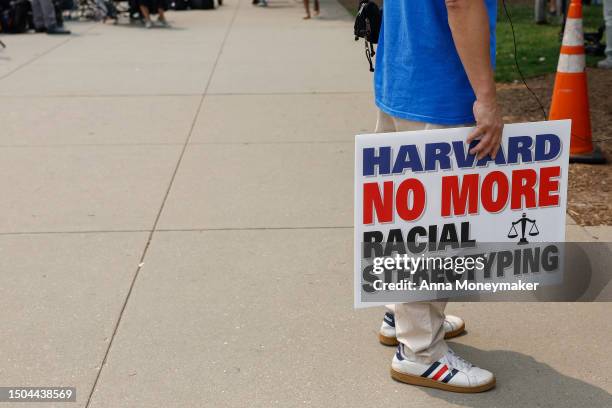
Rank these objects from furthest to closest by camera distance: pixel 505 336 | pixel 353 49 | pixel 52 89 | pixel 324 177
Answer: pixel 353 49 → pixel 52 89 → pixel 324 177 → pixel 505 336

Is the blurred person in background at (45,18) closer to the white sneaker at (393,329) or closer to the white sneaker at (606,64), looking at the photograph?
the white sneaker at (606,64)

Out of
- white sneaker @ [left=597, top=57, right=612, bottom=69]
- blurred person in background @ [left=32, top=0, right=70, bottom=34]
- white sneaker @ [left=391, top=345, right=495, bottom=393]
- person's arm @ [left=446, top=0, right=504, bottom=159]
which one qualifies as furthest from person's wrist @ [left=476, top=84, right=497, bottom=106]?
blurred person in background @ [left=32, top=0, right=70, bottom=34]

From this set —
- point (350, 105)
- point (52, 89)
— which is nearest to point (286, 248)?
point (350, 105)

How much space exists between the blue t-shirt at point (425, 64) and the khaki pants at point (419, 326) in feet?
0.43

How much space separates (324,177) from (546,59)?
5.28 metres

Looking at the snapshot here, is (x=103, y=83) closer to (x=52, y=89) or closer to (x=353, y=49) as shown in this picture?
(x=52, y=89)

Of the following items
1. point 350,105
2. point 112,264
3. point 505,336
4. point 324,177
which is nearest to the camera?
point 505,336

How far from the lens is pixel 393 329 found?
348 centimetres

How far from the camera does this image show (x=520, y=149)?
293cm

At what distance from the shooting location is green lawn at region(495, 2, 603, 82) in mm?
9266

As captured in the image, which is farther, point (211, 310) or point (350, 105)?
point (350, 105)

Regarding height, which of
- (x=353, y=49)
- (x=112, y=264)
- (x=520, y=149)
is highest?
(x=520, y=149)

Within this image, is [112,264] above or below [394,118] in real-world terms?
below

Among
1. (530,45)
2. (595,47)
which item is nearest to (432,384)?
(595,47)
